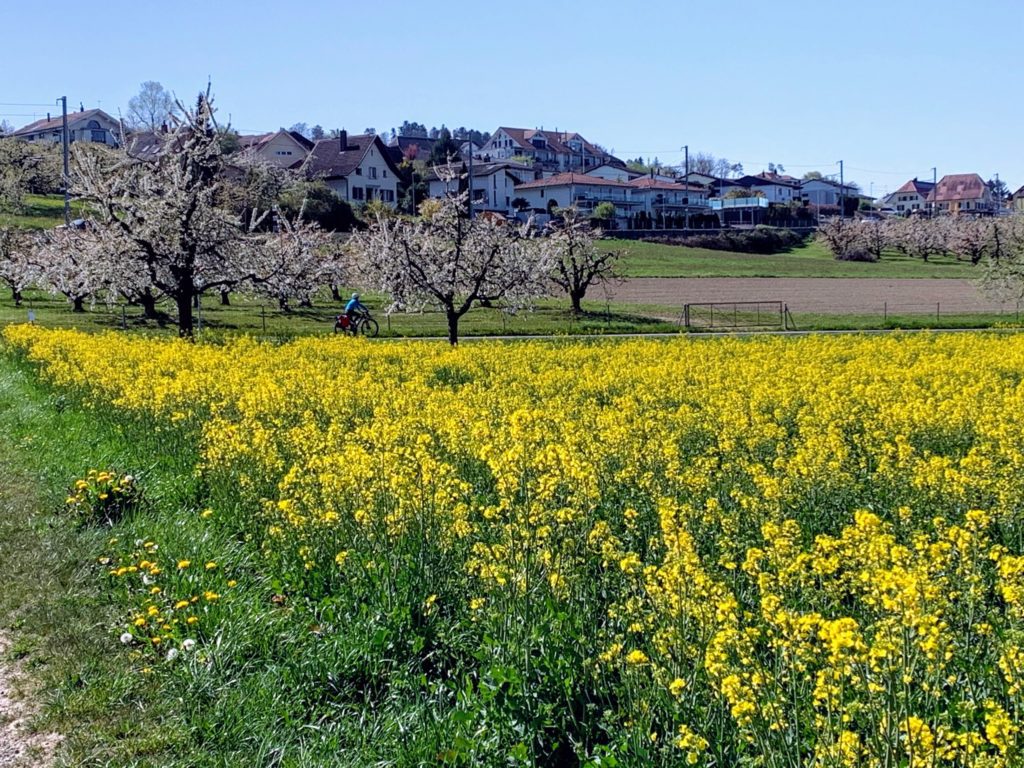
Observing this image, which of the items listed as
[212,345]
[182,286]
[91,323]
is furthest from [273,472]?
[91,323]

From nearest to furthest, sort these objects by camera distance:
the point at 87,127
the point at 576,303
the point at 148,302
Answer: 1. the point at 148,302
2. the point at 576,303
3. the point at 87,127

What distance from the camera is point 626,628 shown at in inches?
202

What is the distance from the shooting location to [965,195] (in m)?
188

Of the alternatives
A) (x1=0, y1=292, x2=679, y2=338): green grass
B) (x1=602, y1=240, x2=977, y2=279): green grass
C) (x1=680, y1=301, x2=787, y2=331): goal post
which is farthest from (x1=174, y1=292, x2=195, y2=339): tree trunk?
(x1=602, y1=240, x2=977, y2=279): green grass

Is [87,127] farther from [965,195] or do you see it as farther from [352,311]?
[965,195]

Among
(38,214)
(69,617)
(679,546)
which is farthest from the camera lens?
(38,214)

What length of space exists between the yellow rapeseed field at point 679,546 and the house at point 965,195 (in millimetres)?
190013

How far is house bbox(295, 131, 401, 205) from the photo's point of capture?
102 metres

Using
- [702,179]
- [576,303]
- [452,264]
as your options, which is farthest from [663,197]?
[452,264]

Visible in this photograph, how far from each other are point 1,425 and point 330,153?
316 ft

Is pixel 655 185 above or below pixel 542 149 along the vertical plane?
below

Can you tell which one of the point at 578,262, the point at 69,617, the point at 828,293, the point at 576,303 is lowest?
the point at 69,617

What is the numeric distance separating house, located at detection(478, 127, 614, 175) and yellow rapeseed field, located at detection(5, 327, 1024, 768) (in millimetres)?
162977

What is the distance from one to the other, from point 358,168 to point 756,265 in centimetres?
4129
